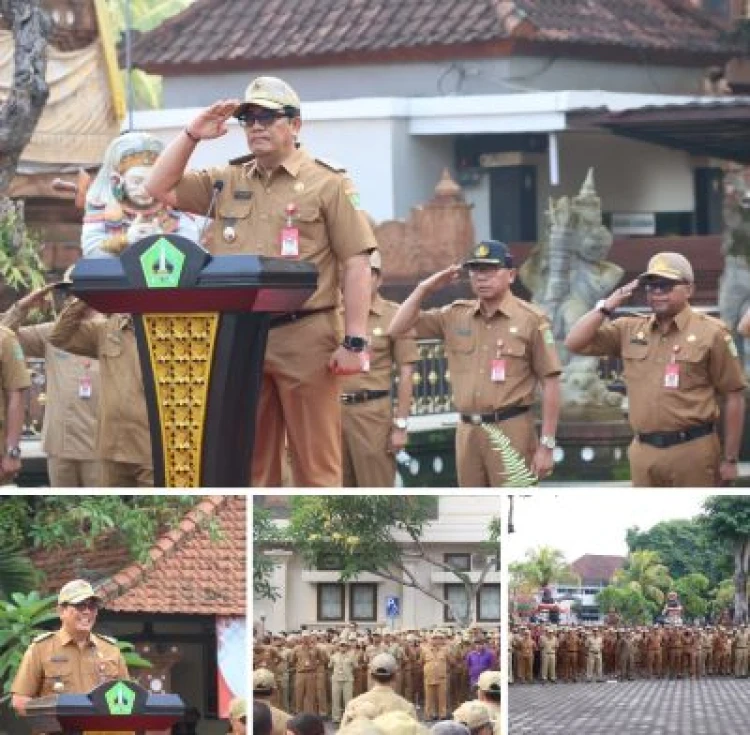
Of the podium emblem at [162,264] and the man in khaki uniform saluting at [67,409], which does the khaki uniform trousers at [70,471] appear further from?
the podium emblem at [162,264]

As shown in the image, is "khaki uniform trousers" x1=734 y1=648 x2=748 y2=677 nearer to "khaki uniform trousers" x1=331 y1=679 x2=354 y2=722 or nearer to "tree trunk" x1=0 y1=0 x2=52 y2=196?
"khaki uniform trousers" x1=331 y1=679 x2=354 y2=722

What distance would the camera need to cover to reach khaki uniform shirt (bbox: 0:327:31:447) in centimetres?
1448

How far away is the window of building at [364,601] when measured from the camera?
8547 mm

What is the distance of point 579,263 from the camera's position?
2512 cm

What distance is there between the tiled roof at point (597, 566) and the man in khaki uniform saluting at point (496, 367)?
5658 millimetres

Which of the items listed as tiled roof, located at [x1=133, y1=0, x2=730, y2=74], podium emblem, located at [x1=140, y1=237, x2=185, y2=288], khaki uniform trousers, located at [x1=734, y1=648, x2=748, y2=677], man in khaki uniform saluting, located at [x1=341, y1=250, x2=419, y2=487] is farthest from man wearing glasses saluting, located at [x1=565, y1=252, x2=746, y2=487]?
tiled roof, located at [x1=133, y1=0, x2=730, y2=74]

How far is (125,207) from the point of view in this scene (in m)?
15.4

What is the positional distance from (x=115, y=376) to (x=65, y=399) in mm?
1930

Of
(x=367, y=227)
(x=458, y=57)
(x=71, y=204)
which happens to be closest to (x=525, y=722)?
(x=367, y=227)

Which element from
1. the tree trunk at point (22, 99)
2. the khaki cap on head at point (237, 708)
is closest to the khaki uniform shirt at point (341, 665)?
the khaki cap on head at point (237, 708)

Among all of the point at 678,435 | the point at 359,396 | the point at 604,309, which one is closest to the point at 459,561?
the point at 604,309

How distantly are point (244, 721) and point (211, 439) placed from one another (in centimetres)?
219

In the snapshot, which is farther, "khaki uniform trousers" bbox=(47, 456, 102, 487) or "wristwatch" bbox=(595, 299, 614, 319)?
"khaki uniform trousers" bbox=(47, 456, 102, 487)

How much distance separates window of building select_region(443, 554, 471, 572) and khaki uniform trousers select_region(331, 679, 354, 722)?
388mm
